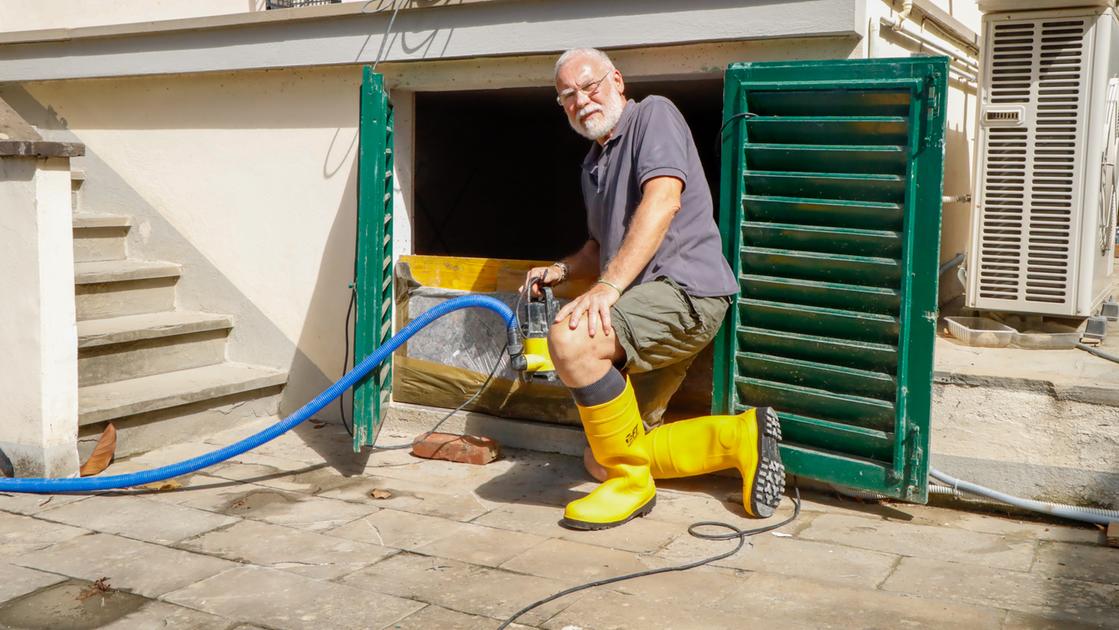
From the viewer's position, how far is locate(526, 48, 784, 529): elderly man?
4.32 m

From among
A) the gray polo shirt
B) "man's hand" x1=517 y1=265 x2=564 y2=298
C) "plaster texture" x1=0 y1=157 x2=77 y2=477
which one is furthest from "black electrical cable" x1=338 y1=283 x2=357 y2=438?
the gray polo shirt

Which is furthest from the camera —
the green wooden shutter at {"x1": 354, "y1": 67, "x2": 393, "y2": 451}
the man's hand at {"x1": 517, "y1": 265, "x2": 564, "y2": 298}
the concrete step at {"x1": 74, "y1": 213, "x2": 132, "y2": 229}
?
the concrete step at {"x1": 74, "y1": 213, "x2": 132, "y2": 229}

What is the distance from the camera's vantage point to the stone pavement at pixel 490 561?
11.6ft

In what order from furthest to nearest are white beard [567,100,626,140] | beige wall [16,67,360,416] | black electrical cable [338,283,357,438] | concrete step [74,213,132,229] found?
concrete step [74,213,132,229], beige wall [16,67,360,416], black electrical cable [338,283,357,438], white beard [567,100,626,140]

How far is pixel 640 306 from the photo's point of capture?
14.4 ft

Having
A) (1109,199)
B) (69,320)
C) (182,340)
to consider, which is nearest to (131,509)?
(69,320)

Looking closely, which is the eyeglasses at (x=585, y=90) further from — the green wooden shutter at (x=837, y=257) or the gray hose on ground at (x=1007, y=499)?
the gray hose on ground at (x=1007, y=499)

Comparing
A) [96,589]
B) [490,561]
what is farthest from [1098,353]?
[96,589]

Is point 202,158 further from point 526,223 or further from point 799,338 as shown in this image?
point 799,338

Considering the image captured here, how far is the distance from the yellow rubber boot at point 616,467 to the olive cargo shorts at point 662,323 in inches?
6.9

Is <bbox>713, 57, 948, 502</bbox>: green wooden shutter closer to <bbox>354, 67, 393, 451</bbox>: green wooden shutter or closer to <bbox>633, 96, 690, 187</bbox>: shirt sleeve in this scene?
<bbox>633, 96, 690, 187</bbox>: shirt sleeve

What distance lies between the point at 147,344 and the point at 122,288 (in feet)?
1.71

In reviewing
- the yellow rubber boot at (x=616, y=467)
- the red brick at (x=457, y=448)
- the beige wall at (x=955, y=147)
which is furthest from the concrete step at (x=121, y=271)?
the beige wall at (x=955, y=147)

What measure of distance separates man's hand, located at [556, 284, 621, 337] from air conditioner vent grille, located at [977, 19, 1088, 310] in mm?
2082
